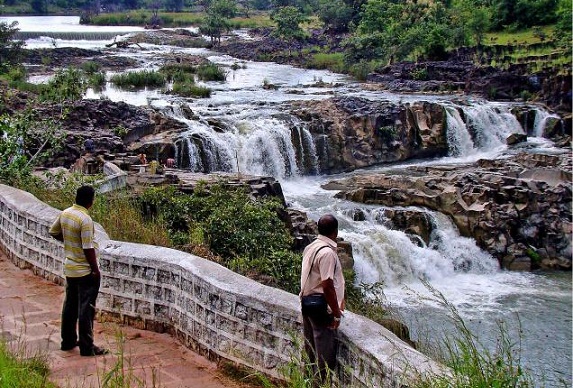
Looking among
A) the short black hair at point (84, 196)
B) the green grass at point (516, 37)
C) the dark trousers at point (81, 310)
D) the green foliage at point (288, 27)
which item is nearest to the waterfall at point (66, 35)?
the green foliage at point (288, 27)

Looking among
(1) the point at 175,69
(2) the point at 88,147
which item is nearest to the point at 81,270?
(2) the point at 88,147

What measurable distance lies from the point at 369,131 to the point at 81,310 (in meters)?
19.7

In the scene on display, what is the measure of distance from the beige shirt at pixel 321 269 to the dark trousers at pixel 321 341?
0.63ft

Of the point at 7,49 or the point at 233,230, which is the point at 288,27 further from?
the point at 233,230

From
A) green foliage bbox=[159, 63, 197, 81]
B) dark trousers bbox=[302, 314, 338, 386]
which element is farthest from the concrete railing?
green foliage bbox=[159, 63, 197, 81]

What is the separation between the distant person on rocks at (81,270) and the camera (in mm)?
5207

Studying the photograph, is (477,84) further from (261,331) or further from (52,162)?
(261,331)

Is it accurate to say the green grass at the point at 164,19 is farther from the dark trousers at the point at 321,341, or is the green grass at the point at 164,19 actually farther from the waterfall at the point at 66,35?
the dark trousers at the point at 321,341

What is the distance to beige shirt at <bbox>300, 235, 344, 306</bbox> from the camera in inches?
170

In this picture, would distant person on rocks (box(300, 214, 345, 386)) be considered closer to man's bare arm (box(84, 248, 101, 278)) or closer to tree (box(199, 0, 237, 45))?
man's bare arm (box(84, 248, 101, 278))

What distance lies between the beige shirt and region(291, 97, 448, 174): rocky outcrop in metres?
18.4

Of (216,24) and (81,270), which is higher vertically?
(216,24)

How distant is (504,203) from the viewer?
17.0 m

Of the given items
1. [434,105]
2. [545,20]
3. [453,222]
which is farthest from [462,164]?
[545,20]
